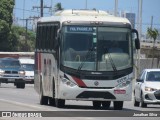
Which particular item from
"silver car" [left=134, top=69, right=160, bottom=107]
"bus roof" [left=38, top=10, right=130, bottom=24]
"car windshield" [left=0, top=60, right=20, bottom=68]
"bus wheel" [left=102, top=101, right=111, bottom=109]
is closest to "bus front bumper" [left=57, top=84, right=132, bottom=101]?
"bus wheel" [left=102, top=101, right=111, bottom=109]

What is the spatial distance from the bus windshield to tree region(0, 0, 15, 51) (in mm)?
72277

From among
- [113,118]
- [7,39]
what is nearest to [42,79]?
[113,118]

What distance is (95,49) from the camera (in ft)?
90.9

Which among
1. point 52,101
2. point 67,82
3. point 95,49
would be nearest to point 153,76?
point 52,101

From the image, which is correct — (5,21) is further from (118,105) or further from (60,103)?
(118,105)

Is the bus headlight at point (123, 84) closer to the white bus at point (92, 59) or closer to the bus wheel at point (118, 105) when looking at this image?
the white bus at point (92, 59)

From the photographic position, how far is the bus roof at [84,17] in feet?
92.4

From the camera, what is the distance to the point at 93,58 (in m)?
27.6

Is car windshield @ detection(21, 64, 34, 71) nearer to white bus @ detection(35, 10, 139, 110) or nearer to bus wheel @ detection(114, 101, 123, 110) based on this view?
white bus @ detection(35, 10, 139, 110)

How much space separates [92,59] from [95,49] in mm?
381

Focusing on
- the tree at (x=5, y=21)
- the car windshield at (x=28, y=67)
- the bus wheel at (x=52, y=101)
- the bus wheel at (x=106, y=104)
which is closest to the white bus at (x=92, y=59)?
the bus wheel at (x=106, y=104)

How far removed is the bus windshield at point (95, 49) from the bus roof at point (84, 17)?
35 cm

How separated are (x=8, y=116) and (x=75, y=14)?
8.83 meters

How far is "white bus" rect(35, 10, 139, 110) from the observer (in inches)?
1082
